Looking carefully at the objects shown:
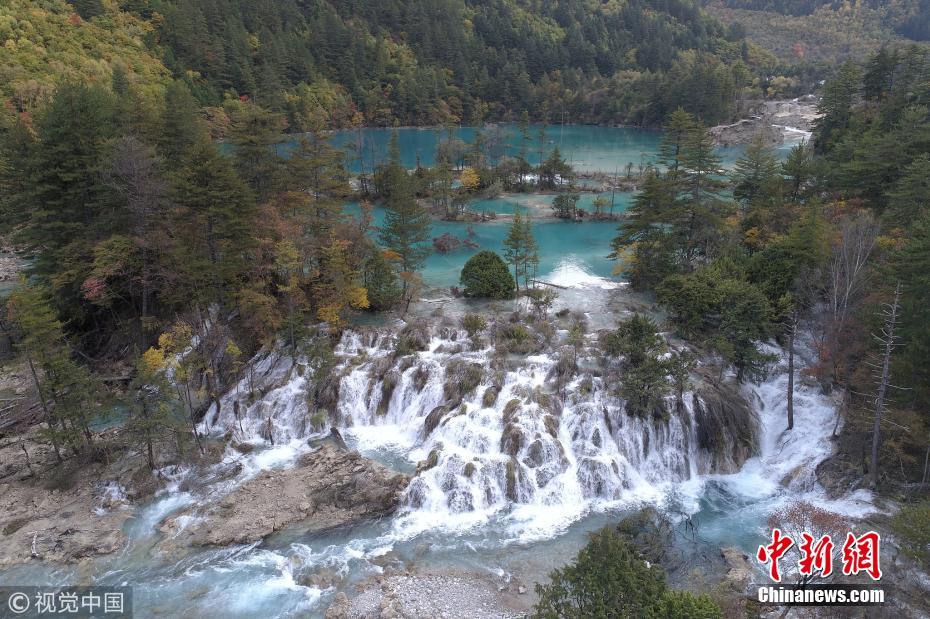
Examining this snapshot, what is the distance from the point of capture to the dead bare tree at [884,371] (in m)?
21.8

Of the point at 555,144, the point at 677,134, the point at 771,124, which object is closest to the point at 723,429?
the point at 677,134

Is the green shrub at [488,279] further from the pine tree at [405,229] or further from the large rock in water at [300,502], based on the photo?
the large rock in water at [300,502]

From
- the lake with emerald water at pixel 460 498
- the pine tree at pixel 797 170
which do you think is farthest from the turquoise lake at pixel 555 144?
the lake with emerald water at pixel 460 498

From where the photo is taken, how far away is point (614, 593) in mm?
14266

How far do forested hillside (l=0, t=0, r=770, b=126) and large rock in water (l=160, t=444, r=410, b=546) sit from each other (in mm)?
57816

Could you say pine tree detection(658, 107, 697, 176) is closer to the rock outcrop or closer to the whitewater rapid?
the whitewater rapid

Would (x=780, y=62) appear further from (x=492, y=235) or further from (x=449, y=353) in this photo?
(x=449, y=353)

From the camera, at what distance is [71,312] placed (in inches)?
1415

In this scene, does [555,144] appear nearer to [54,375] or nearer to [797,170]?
[797,170]

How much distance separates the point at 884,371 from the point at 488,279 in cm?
2385

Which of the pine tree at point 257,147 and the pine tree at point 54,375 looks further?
the pine tree at point 257,147

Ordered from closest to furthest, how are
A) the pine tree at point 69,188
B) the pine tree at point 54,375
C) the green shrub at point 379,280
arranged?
the pine tree at point 54,375 < the pine tree at point 69,188 < the green shrub at point 379,280

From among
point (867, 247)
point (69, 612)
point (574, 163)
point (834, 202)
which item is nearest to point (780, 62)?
point (574, 163)

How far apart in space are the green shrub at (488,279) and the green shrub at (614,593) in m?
26.3
